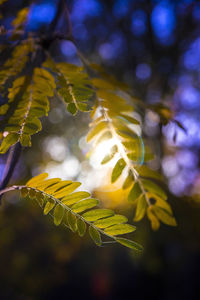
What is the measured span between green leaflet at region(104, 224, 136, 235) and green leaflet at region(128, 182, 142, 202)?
62mm

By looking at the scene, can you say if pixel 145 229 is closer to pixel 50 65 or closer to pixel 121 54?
pixel 121 54

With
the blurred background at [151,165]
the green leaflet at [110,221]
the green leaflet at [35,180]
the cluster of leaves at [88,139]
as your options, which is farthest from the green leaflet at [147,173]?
the blurred background at [151,165]

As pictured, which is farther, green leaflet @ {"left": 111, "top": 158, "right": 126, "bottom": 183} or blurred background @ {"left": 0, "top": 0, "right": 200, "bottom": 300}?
blurred background @ {"left": 0, "top": 0, "right": 200, "bottom": 300}

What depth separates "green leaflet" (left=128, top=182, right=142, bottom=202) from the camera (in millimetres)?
467

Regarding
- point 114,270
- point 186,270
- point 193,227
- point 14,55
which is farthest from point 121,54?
point 114,270

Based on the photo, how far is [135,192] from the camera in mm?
476

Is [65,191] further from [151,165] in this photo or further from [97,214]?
[151,165]

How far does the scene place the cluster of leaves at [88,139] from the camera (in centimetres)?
45

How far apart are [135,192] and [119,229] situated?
0.29 ft

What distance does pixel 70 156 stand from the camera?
337 centimetres

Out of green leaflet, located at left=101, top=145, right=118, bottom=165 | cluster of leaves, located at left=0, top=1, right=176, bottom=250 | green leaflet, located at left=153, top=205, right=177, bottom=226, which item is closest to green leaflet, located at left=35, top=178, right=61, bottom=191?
cluster of leaves, located at left=0, top=1, right=176, bottom=250

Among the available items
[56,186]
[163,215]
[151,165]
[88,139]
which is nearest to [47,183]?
[56,186]

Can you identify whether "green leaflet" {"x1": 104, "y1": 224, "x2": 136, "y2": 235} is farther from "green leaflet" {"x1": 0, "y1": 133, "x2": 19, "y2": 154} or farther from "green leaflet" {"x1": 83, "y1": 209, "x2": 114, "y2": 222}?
"green leaflet" {"x1": 0, "y1": 133, "x2": 19, "y2": 154}

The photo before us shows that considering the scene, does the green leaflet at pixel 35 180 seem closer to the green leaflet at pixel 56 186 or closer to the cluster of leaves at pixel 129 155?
the green leaflet at pixel 56 186
